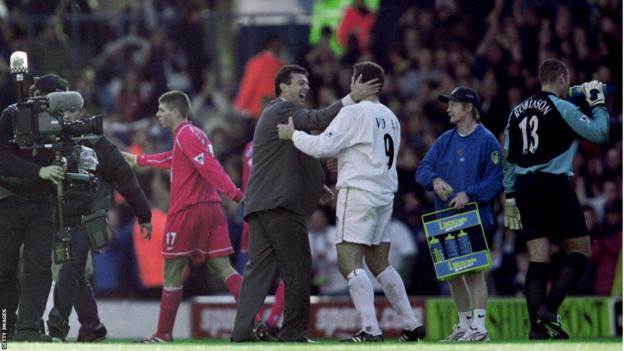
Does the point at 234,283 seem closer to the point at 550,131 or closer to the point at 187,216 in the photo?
the point at 187,216

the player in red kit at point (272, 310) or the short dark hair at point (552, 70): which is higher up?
the short dark hair at point (552, 70)

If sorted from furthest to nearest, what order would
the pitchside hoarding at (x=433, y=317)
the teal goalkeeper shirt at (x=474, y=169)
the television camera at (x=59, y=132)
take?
the pitchside hoarding at (x=433, y=317) < the teal goalkeeper shirt at (x=474, y=169) < the television camera at (x=59, y=132)

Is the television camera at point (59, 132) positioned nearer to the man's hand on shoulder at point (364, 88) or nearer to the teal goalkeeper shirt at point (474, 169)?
the man's hand on shoulder at point (364, 88)

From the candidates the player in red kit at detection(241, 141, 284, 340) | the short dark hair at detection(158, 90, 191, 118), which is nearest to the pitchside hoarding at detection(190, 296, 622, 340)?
the player in red kit at detection(241, 141, 284, 340)

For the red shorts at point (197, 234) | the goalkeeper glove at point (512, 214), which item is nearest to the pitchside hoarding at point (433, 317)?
the goalkeeper glove at point (512, 214)

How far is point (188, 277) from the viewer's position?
23047 mm

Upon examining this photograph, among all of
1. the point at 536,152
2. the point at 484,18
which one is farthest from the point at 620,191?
the point at 536,152

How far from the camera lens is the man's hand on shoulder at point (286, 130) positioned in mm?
15164

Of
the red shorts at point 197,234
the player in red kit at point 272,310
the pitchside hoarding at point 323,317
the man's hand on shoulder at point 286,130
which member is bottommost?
the pitchside hoarding at point 323,317

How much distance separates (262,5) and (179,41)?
115 inches

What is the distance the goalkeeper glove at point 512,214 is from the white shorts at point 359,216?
4.28 ft

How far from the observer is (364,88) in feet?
49.8

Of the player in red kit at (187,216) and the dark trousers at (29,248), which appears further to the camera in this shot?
the player in red kit at (187,216)

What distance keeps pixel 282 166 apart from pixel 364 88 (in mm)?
907
